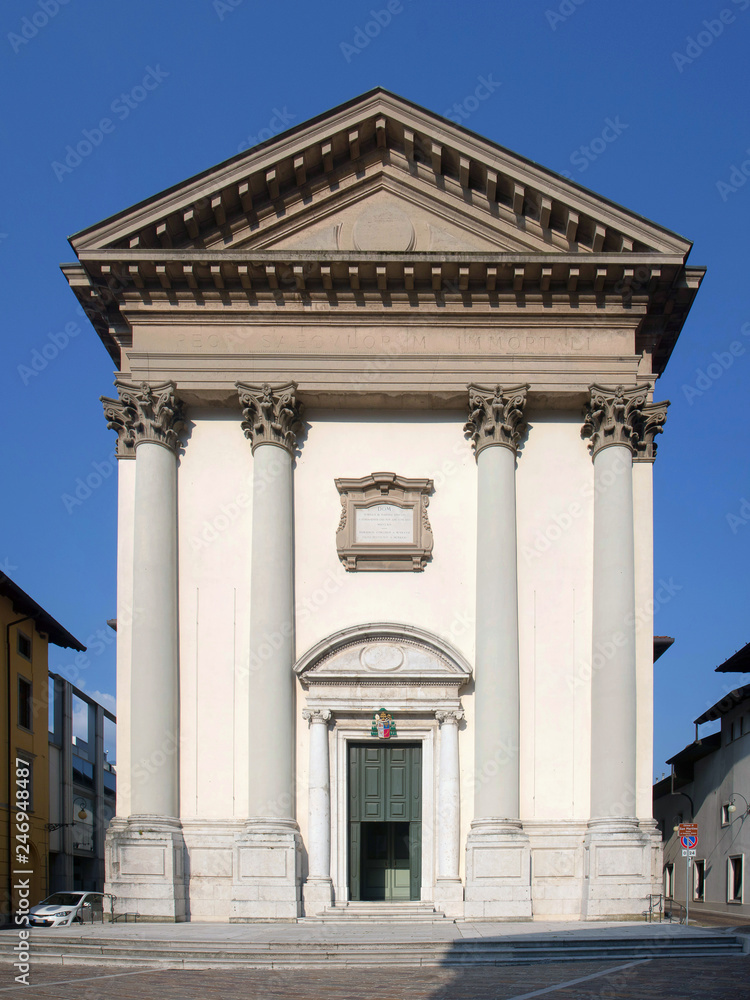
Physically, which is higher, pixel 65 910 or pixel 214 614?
pixel 214 614

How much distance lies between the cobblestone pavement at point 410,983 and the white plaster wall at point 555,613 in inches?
251

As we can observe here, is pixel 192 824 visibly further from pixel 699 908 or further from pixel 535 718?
pixel 699 908

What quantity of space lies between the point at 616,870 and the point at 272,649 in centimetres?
780

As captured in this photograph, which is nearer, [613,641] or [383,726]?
[613,641]

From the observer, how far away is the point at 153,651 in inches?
877

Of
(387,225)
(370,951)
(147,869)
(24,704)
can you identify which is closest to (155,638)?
(147,869)

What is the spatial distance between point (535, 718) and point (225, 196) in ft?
41.9

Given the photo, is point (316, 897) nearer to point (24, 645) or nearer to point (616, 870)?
point (616, 870)

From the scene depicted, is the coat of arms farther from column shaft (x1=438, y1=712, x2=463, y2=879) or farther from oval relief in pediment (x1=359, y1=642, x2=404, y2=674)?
column shaft (x1=438, y1=712, x2=463, y2=879)

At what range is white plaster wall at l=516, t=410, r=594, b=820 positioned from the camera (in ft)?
72.7

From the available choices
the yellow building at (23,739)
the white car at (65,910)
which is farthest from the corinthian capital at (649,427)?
the yellow building at (23,739)

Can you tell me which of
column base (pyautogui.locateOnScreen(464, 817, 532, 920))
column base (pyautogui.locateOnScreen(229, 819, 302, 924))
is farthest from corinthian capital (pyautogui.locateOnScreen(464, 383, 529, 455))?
column base (pyautogui.locateOnScreen(229, 819, 302, 924))

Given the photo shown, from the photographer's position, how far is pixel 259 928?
19.4m

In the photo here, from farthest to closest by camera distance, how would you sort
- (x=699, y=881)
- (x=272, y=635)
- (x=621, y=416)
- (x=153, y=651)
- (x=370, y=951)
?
(x=699, y=881), (x=621, y=416), (x=272, y=635), (x=153, y=651), (x=370, y=951)
